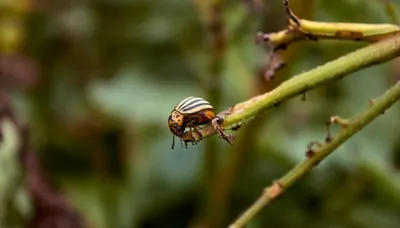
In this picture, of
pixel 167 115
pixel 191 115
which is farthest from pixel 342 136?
pixel 167 115

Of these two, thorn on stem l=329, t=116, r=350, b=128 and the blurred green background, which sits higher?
thorn on stem l=329, t=116, r=350, b=128

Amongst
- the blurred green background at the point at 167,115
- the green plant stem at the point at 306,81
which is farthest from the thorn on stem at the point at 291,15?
the blurred green background at the point at 167,115

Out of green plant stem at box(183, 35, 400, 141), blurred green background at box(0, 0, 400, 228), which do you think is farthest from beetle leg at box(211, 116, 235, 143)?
blurred green background at box(0, 0, 400, 228)

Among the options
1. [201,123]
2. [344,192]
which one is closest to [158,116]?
[344,192]

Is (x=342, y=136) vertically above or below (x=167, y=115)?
above

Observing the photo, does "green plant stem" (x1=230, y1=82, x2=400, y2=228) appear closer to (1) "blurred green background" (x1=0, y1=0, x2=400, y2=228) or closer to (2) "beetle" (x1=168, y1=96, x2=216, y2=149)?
(2) "beetle" (x1=168, y1=96, x2=216, y2=149)

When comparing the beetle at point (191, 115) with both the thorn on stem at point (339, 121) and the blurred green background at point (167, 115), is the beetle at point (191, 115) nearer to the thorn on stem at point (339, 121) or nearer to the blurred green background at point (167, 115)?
the thorn on stem at point (339, 121)

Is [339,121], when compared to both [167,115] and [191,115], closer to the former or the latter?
[191,115]

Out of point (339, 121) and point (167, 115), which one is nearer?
point (339, 121)
